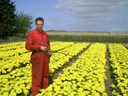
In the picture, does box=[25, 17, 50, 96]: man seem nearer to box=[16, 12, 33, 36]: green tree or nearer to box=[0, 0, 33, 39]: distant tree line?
box=[0, 0, 33, 39]: distant tree line

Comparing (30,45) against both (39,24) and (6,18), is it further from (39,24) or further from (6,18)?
(6,18)

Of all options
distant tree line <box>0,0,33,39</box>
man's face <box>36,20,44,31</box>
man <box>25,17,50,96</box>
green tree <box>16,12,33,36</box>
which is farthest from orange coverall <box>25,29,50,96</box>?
green tree <box>16,12,33,36</box>

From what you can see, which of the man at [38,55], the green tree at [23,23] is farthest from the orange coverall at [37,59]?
the green tree at [23,23]

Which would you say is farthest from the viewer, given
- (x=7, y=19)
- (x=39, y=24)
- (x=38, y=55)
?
(x=7, y=19)

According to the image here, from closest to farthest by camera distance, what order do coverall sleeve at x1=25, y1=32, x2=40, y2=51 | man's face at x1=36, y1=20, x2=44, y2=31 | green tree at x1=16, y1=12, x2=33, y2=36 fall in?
man's face at x1=36, y1=20, x2=44, y2=31 < coverall sleeve at x1=25, y1=32, x2=40, y2=51 < green tree at x1=16, y1=12, x2=33, y2=36

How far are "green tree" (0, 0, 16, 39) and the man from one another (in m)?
38.9

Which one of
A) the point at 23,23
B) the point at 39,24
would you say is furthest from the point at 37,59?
the point at 23,23

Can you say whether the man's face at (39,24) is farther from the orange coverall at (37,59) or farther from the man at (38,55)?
the orange coverall at (37,59)

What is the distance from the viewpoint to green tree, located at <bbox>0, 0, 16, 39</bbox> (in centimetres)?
4716

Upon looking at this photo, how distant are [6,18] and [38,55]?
4064 centimetres

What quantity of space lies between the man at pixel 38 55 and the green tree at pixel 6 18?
38933 millimetres

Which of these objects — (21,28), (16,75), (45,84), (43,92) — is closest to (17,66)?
(16,75)

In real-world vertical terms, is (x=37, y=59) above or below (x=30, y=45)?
below

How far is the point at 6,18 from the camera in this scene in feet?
158
